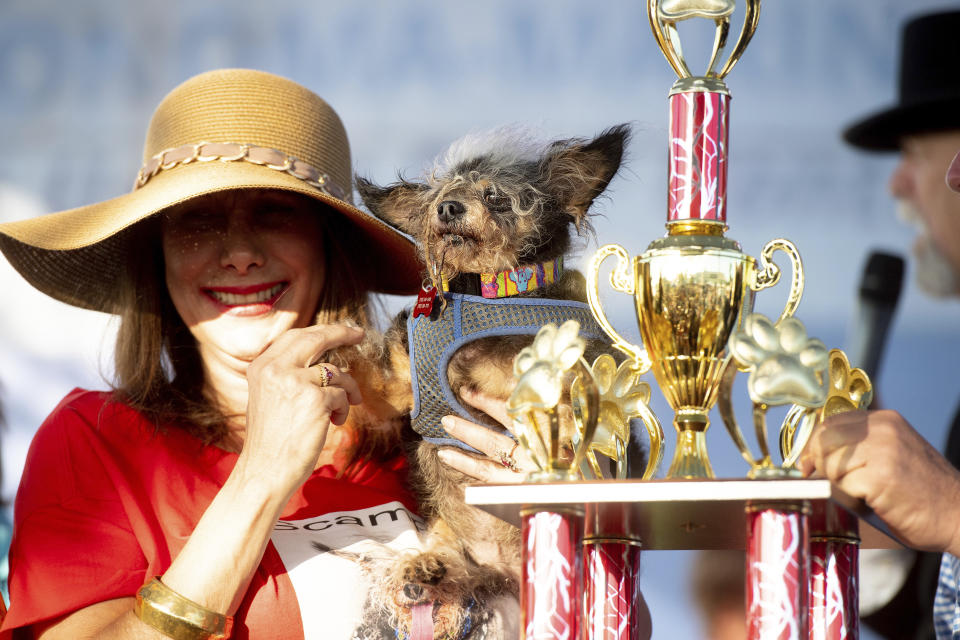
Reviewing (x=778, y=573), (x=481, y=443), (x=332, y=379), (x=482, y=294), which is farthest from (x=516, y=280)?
(x=778, y=573)

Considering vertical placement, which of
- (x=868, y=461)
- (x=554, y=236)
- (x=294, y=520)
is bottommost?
(x=294, y=520)

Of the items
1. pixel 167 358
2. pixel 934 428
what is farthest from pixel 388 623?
pixel 934 428

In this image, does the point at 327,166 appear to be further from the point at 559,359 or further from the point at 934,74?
the point at 934,74

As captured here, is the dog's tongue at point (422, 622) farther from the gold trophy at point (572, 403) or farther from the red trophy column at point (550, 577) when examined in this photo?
the red trophy column at point (550, 577)

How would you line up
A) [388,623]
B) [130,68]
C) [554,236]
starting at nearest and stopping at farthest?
[388,623] → [554,236] → [130,68]

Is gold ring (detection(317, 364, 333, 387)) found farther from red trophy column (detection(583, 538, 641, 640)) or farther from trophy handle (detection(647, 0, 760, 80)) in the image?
trophy handle (detection(647, 0, 760, 80))

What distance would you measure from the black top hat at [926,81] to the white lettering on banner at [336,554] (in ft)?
7.22

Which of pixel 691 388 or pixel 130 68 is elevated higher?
pixel 130 68

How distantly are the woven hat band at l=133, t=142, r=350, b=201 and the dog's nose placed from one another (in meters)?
0.21

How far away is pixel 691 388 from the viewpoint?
1.30m

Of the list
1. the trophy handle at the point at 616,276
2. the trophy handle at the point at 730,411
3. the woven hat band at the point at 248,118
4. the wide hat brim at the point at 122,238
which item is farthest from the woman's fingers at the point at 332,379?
the trophy handle at the point at 730,411

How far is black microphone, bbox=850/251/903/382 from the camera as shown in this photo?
331 cm

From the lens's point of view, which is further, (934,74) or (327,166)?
(934,74)

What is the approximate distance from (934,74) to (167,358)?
8.03ft
